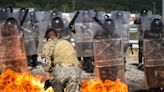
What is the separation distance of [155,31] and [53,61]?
19.3 feet

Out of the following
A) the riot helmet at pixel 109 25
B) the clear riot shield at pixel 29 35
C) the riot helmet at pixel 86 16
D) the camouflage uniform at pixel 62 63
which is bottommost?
the clear riot shield at pixel 29 35

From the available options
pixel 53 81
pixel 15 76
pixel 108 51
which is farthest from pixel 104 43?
pixel 53 81

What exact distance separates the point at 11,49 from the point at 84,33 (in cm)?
356

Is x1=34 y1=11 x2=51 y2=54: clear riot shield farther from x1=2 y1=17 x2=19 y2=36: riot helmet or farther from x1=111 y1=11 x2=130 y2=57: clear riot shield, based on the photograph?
x1=2 y1=17 x2=19 y2=36: riot helmet

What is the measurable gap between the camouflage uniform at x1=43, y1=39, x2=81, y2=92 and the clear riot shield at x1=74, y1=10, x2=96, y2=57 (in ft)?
33.1

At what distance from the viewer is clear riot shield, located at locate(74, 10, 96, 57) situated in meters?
22.3

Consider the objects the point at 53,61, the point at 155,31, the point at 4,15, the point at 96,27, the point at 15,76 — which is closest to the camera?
the point at 53,61

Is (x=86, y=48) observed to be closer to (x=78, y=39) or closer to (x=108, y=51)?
(x=78, y=39)

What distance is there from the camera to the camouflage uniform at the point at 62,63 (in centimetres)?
1189

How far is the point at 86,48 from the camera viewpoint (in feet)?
74.3

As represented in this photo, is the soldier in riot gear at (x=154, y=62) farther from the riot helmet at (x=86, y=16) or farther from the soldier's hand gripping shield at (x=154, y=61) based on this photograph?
the riot helmet at (x=86, y=16)

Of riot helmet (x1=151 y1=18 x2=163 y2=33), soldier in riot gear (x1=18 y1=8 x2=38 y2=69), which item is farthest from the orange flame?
soldier in riot gear (x1=18 y1=8 x2=38 y2=69)

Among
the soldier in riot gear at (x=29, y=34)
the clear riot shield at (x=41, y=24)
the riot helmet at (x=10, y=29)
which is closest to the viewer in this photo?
the riot helmet at (x=10, y=29)

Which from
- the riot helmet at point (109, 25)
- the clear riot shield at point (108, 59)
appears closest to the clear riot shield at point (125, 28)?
the riot helmet at point (109, 25)
